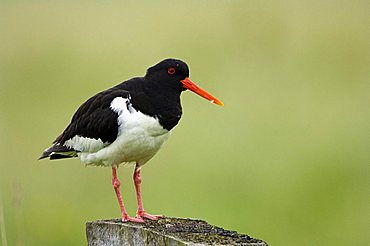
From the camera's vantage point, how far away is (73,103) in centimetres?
1378

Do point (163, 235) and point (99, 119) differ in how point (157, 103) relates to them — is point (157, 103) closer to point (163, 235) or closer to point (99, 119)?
point (99, 119)

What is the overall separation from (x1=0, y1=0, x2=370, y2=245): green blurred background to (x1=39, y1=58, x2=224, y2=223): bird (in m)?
1.44

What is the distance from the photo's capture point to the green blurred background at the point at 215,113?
36.3ft

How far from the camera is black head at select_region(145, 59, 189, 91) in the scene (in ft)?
24.4

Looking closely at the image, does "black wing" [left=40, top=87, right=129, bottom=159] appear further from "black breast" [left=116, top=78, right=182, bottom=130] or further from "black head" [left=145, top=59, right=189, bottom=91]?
"black head" [left=145, top=59, right=189, bottom=91]

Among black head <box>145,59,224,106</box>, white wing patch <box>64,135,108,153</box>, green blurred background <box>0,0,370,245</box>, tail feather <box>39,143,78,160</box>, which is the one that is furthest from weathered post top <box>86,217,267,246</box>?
green blurred background <box>0,0,370,245</box>

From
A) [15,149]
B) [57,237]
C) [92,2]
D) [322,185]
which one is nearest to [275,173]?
[322,185]

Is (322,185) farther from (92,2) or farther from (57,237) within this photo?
(92,2)

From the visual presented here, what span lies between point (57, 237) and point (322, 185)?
335 centimetres

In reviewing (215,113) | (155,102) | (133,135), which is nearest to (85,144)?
(133,135)

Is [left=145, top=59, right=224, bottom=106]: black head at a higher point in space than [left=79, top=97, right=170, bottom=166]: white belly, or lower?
higher

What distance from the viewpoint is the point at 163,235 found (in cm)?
508

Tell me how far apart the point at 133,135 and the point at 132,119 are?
12 cm

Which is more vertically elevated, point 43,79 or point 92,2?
point 92,2
